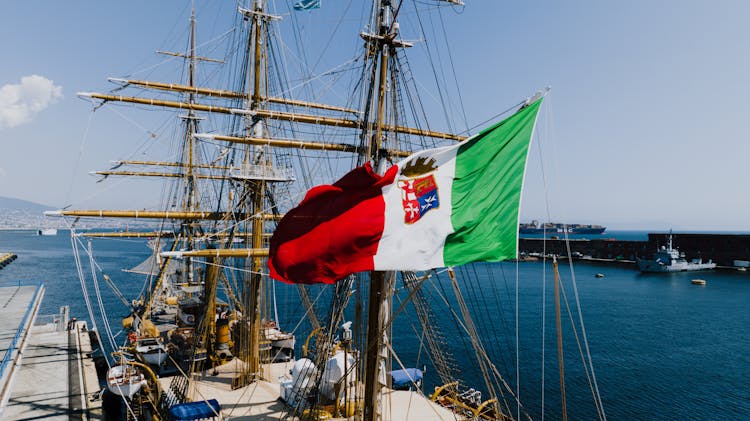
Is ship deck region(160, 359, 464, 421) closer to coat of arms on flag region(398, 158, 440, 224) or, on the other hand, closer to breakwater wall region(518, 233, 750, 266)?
coat of arms on flag region(398, 158, 440, 224)

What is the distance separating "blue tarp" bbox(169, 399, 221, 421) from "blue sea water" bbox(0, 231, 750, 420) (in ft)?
29.9

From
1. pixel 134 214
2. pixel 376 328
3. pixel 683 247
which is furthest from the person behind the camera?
pixel 683 247

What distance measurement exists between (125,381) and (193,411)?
9.58m

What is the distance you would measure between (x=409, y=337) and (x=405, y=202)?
120ft

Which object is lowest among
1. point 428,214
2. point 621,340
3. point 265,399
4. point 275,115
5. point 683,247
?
point 621,340

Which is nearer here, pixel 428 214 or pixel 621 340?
pixel 428 214

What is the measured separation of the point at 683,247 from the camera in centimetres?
11444

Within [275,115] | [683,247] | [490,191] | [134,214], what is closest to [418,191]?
[490,191]

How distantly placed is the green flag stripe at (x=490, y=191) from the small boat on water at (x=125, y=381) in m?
20.3

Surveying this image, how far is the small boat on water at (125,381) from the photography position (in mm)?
22422

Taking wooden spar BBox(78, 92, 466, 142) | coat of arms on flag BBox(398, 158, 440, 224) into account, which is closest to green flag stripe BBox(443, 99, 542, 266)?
coat of arms on flag BBox(398, 158, 440, 224)

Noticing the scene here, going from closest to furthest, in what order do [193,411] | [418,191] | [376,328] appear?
[418,191] < [376,328] < [193,411]

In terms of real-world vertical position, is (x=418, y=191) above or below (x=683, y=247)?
above

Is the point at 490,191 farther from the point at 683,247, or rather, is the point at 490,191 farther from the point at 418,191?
the point at 683,247
